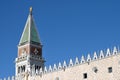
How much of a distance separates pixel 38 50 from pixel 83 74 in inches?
532

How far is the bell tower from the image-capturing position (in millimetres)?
40031

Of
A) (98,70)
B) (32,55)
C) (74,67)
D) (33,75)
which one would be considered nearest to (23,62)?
(32,55)

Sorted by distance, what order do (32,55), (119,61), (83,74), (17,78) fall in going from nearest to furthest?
(119,61), (83,74), (17,78), (32,55)

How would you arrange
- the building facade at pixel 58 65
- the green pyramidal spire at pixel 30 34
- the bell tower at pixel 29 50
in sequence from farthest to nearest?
the green pyramidal spire at pixel 30 34, the bell tower at pixel 29 50, the building facade at pixel 58 65

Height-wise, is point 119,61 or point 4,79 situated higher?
point 4,79

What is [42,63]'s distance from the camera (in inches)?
1618

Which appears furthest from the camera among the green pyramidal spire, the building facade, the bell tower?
the green pyramidal spire

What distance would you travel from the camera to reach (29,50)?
40.5 m

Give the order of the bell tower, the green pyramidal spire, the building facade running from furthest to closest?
the green pyramidal spire → the bell tower → the building facade

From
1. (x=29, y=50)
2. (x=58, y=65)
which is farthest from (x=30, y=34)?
(x=58, y=65)

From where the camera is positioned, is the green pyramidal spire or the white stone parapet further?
the green pyramidal spire

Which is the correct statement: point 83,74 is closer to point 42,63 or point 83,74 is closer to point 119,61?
point 119,61

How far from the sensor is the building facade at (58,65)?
1068 inches

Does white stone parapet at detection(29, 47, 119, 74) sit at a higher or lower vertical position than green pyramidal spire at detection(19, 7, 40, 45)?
lower
